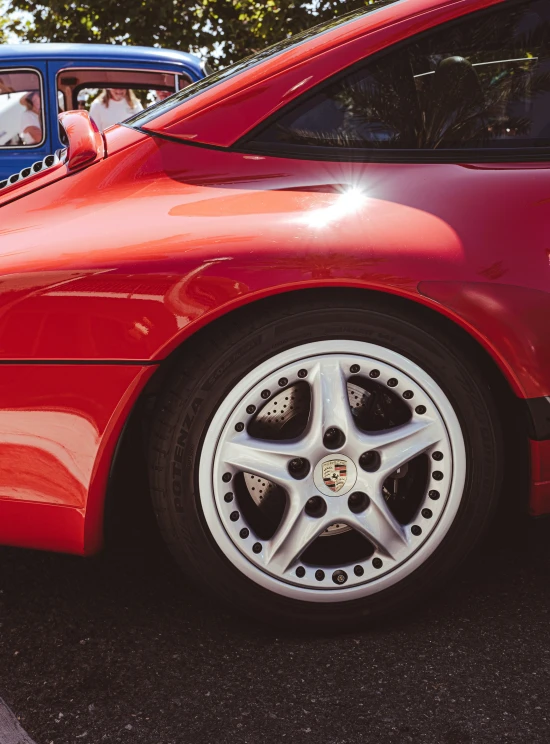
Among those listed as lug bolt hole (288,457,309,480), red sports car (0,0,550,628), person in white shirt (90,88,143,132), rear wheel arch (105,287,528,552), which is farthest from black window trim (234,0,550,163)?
person in white shirt (90,88,143,132)

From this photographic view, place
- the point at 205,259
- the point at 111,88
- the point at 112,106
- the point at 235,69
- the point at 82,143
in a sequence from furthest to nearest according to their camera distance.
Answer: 1. the point at 112,106
2. the point at 111,88
3. the point at 235,69
4. the point at 82,143
5. the point at 205,259

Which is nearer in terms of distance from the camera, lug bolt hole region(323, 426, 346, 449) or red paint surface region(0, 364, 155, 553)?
red paint surface region(0, 364, 155, 553)

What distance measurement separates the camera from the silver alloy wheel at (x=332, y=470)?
186 cm

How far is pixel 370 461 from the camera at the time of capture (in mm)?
1942

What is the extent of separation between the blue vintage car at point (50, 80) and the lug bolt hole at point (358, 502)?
4867mm

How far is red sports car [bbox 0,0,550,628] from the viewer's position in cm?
178

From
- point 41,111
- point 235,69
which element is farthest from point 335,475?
point 41,111

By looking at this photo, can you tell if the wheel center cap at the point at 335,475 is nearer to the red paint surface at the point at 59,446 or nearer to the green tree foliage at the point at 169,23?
the red paint surface at the point at 59,446

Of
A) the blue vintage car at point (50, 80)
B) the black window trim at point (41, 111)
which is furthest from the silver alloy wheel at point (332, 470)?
the black window trim at point (41, 111)

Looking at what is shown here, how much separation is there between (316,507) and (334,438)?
168 millimetres

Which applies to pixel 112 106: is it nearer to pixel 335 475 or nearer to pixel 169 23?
pixel 335 475

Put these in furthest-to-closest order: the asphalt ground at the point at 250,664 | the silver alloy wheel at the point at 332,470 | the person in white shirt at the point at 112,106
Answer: the person in white shirt at the point at 112,106, the silver alloy wheel at the point at 332,470, the asphalt ground at the point at 250,664

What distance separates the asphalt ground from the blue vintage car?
4.56 meters

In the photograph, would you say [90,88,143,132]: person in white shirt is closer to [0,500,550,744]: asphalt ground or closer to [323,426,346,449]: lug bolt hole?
[0,500,550,744]: asphalt ground
